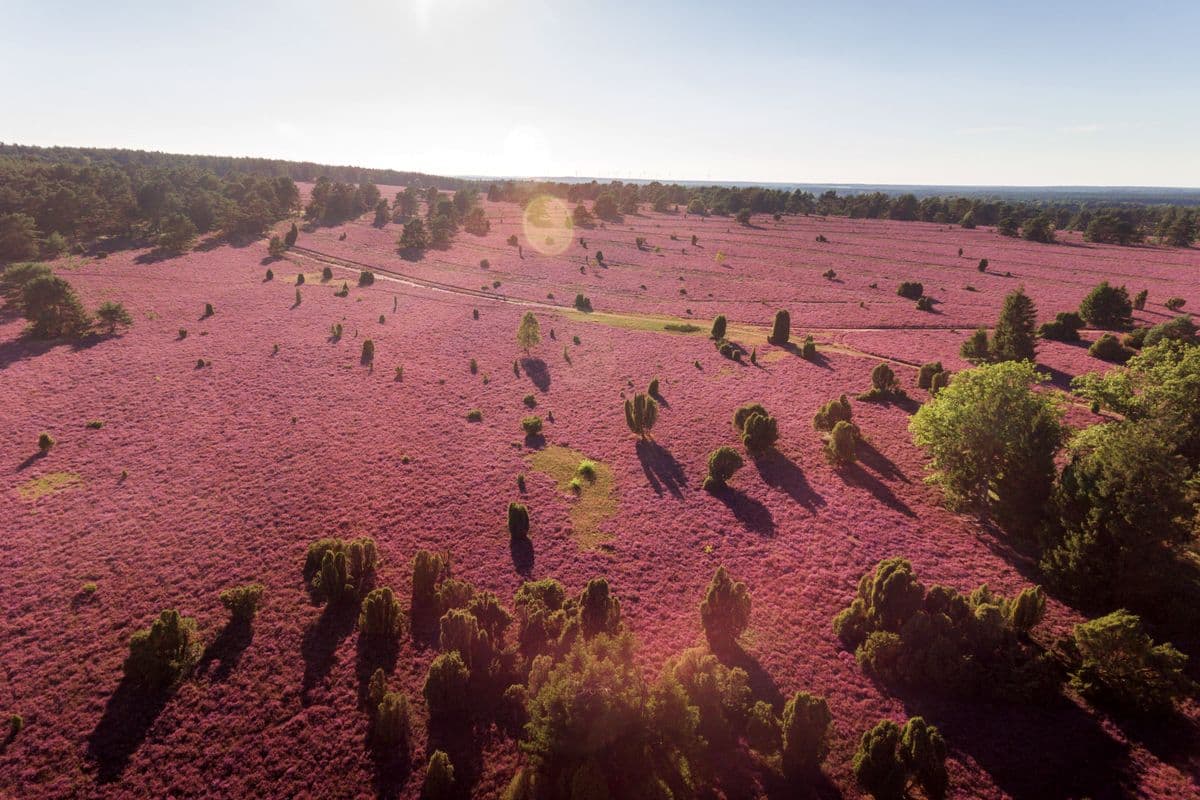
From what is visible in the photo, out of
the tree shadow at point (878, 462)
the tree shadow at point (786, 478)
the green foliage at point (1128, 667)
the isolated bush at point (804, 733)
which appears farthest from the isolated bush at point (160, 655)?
the tree shadow at point (878, 462)

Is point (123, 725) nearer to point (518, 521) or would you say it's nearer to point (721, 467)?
point (518, 521)

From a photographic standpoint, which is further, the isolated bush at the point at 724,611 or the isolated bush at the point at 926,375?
the isolated bush at the point at 926,375

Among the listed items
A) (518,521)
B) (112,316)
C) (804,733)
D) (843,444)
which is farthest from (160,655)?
(112,316)

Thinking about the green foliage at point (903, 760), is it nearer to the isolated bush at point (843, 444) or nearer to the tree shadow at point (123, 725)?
the isolated bush at point (843, 444)

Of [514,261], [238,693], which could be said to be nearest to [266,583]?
[238,693]

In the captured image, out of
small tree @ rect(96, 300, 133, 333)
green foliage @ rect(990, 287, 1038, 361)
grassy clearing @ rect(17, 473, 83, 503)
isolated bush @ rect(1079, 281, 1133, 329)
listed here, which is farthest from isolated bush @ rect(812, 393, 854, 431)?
small tree @ rect(96, 300, 133, 333)
